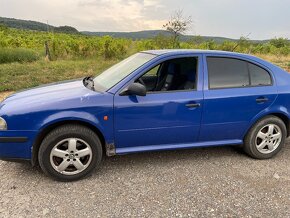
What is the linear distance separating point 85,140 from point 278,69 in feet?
9.83

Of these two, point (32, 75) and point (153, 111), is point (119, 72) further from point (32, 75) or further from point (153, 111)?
point (32, 75)

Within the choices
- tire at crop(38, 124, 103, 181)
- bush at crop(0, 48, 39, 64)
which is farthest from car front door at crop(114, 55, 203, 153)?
bush at crop(0, 48, 39, 64)

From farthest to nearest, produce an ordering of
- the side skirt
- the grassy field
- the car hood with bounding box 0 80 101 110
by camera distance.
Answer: the grassy field
the side skirt
the car hood with bounding box 0 80 101 110

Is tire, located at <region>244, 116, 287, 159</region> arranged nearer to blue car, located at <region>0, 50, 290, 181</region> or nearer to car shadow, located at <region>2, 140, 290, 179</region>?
blue car, located at <region>0, 50, 290, 181</region>

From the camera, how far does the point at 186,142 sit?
3.47 metres

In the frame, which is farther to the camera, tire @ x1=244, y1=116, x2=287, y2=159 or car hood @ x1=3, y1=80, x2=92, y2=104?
tire @ x1=244, y1=116, x2=287, y2=159

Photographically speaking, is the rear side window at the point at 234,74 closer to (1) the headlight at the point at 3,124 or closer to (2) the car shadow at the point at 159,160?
(2) the car shadow at the point at 159,160

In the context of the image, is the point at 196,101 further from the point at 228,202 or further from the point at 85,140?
the point at 85,140

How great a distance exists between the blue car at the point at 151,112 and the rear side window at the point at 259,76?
0.01 meters

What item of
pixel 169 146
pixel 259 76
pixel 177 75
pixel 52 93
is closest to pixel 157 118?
pixel 169 146

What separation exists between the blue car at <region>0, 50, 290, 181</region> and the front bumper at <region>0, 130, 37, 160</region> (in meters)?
0.01

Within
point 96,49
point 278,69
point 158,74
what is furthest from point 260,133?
point 96,49

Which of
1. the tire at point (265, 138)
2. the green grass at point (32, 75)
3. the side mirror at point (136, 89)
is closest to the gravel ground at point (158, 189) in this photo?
the tire at point (265, 138)

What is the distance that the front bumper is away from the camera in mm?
2826
